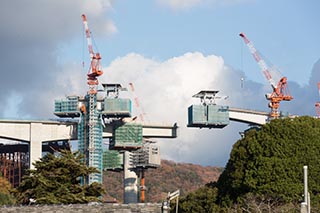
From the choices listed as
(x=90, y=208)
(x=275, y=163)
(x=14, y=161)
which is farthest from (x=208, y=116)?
(x=90, y=208)

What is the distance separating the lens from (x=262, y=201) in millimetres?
74062

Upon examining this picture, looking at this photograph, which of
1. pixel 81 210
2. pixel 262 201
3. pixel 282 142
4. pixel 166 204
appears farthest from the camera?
pixel 282 142

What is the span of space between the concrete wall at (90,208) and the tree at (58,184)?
26456mm

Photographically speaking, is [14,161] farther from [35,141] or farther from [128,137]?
[128,137]

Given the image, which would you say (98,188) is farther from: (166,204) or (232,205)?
(166,204)

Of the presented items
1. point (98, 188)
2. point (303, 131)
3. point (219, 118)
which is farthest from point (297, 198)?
point (219, 118)

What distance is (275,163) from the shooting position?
7819 cm

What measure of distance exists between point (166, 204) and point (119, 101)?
418 ft

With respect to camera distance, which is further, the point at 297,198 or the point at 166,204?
the point at 297,198

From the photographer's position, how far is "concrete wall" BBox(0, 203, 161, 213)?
3462 centimetres

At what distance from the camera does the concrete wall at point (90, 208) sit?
34.6 m

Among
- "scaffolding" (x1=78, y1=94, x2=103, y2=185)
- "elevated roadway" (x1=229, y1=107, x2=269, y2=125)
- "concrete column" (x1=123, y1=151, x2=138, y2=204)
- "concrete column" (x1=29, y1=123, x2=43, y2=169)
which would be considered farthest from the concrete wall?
"elevated roadway" (x1=229, y1=107, x2=269, y2=125)

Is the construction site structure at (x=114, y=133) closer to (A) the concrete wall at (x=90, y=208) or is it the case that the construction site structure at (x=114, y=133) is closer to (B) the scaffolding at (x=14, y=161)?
(B) the scaffolding at (x=14, y=161)

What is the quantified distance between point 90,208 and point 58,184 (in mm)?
29702
